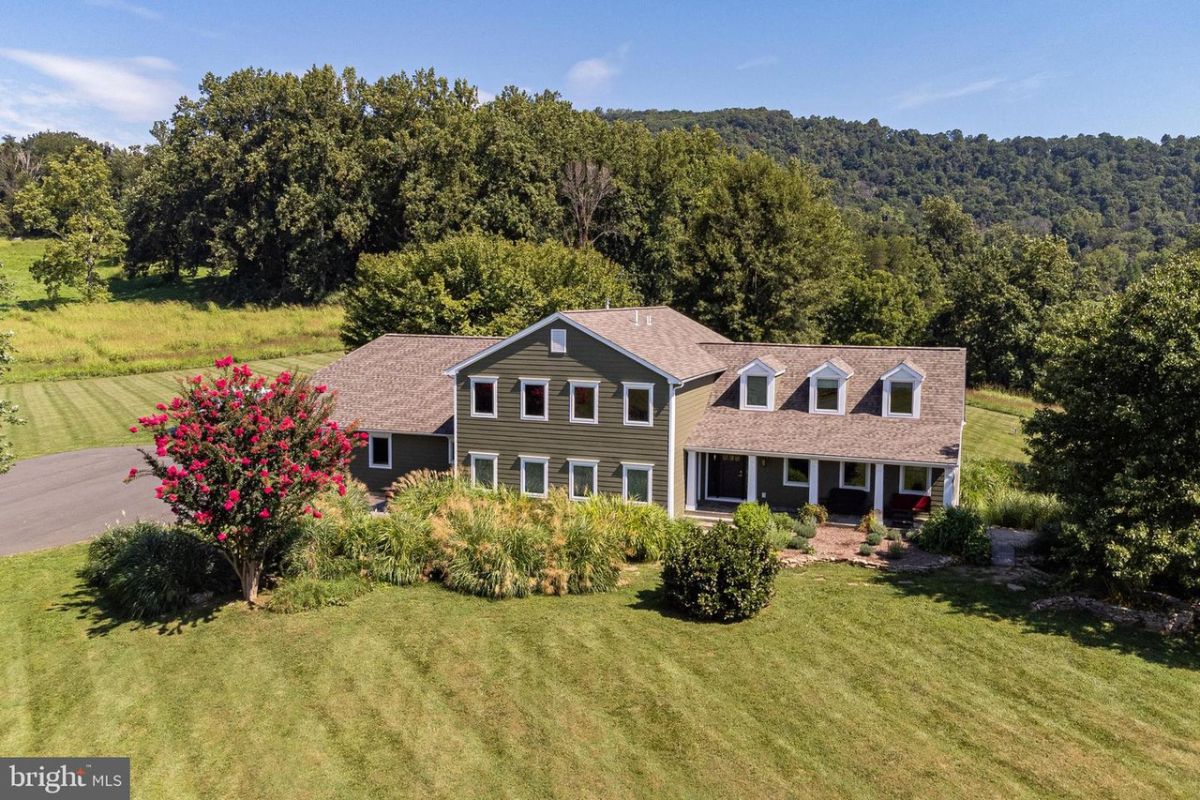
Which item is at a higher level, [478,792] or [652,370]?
[652,370]

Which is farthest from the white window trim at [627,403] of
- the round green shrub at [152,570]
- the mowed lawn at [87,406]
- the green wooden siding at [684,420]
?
the mowed lawn at [87,406]

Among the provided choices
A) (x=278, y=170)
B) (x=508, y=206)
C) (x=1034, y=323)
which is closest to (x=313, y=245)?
(x=278, y=170)

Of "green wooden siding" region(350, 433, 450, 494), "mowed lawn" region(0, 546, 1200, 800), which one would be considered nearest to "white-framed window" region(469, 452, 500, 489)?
"green wooden siding" region(350, 433, 450, 494)

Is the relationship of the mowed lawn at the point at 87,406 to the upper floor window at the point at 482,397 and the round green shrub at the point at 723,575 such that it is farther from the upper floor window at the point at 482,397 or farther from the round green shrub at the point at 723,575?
the round green shrub at the point at 723,575

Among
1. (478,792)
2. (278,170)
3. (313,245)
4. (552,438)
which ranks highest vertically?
(278,170)

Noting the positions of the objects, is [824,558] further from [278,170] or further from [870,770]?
[278,170]

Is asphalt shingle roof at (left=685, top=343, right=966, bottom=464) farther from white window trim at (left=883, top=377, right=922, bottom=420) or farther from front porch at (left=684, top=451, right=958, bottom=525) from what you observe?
front porch at (left=684, top=451, right=958, bottom=525)

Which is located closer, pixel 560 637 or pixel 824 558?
pixel 560 637
